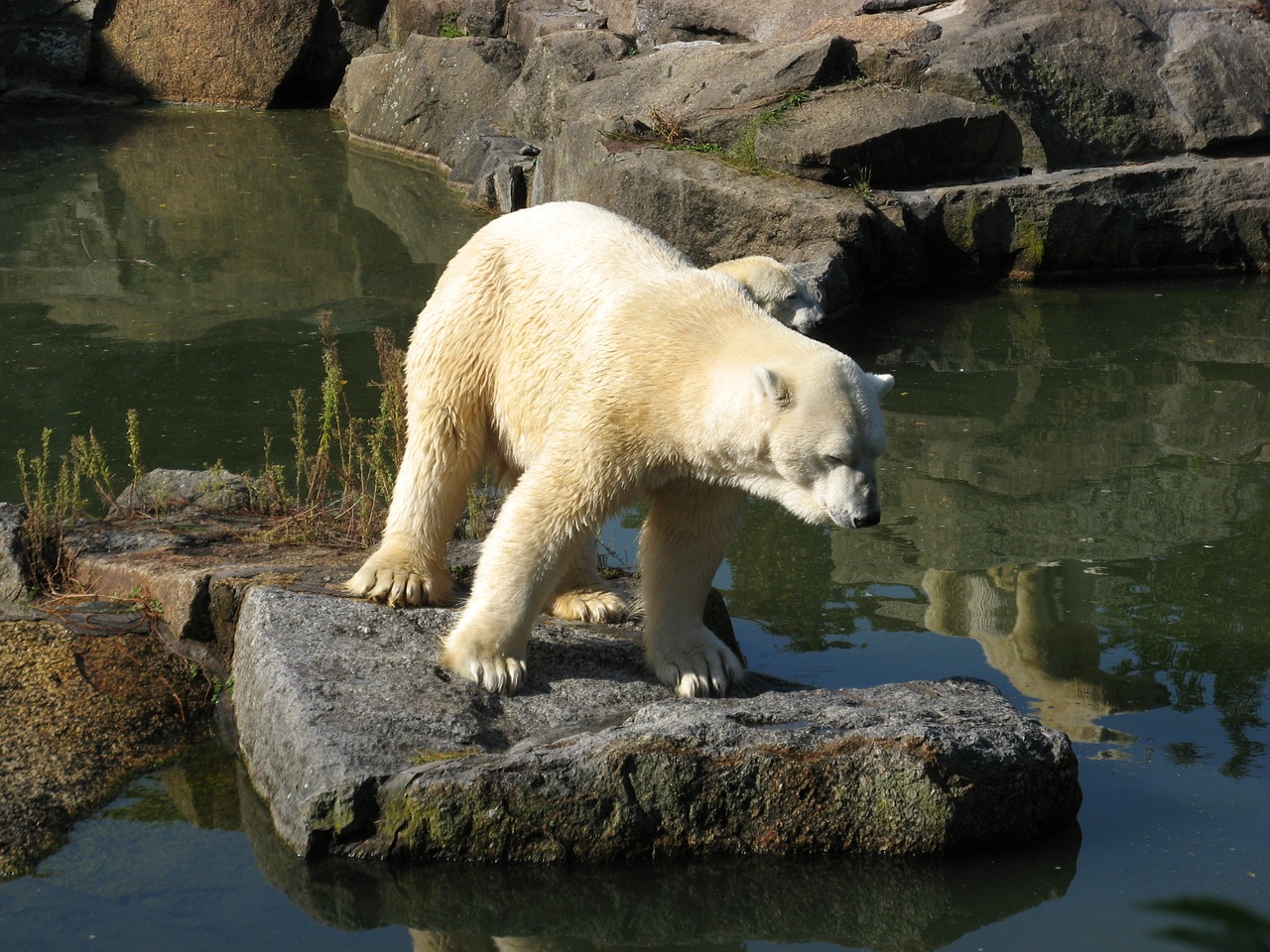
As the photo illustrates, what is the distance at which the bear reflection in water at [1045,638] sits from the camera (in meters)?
4.77

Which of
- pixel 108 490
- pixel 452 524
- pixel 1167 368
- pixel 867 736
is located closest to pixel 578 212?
pixel 452 524

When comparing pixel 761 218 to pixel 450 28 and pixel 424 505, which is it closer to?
pixel 424 505

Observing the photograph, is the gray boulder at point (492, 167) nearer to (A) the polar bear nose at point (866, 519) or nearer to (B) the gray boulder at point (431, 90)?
(B) the gray boulder at point (431, 90)

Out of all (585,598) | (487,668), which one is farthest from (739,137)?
(487,668)

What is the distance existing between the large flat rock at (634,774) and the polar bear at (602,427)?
0.33 meters

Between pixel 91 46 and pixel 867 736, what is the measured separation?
1768cm

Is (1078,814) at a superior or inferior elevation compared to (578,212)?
inferior

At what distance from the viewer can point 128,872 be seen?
3.57 m

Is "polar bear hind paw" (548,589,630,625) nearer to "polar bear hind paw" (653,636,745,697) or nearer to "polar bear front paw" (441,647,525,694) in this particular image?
"polar bear hind paw" (653,636,745,697)

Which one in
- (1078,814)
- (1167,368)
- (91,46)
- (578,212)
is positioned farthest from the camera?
(91,46)

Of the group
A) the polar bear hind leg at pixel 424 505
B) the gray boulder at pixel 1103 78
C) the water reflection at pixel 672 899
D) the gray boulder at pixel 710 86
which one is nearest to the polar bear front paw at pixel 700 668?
the water reflection at pixel 672 899

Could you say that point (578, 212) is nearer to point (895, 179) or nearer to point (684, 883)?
point (684, 883)

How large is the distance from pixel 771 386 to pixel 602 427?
1.76ft

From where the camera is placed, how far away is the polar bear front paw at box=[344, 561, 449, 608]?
449cm
